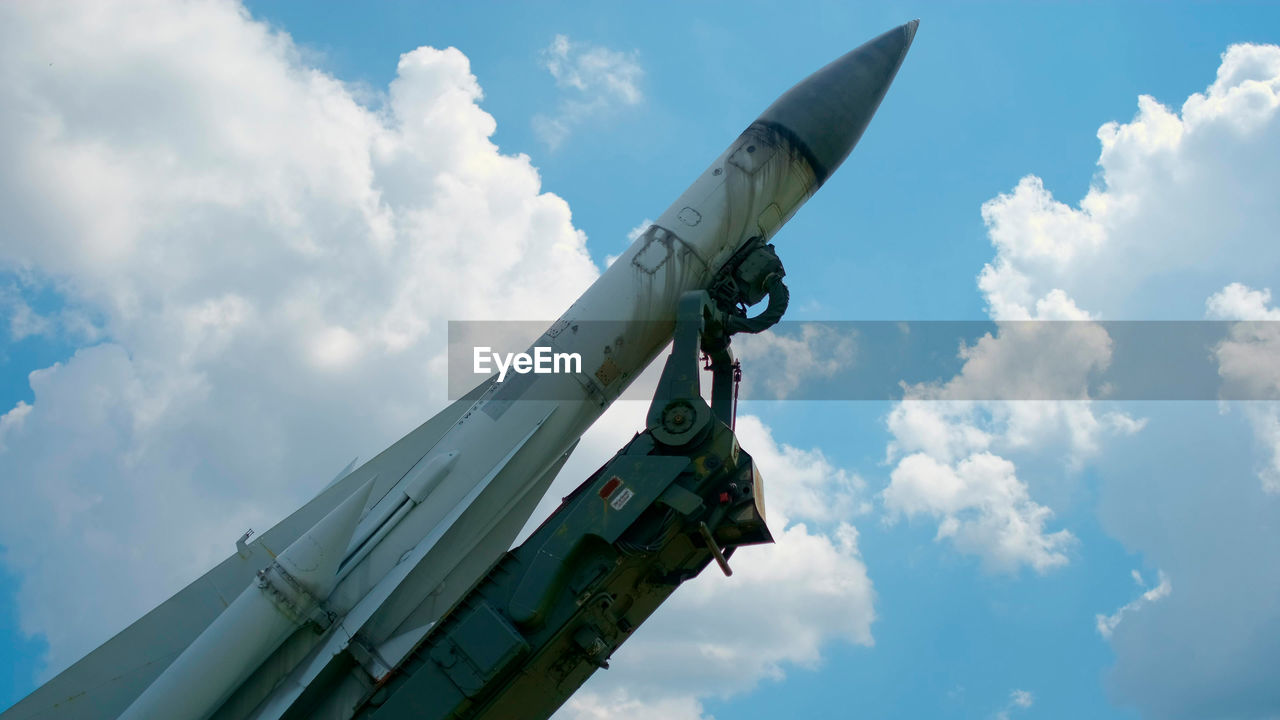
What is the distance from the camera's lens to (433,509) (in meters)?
7.20

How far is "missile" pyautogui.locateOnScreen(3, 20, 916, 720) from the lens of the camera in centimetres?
657

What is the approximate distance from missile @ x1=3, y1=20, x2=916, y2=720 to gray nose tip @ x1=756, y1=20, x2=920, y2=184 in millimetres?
26

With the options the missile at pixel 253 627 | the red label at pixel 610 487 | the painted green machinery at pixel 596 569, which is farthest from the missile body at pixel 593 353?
the red label at pixel 610 487

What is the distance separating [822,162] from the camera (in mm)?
9047

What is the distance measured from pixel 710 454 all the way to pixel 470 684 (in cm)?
236

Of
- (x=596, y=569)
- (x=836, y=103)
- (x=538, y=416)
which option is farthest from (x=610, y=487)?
(x=836, y=103)

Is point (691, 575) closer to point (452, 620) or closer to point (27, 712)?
Result: point (452, 620)

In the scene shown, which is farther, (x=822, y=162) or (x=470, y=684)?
(x=822, y=162)

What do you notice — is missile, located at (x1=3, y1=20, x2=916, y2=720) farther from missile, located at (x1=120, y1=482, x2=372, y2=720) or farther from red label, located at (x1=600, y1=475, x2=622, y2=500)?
red label, located at (x1=600, y1=475, x2=622, y2=500)

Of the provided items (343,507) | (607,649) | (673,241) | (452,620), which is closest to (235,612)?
(343,507)

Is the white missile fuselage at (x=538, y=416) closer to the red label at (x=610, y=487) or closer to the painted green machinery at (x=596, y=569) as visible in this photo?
the painted green machinery at (x=596, y=569)

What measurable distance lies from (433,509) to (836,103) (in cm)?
562

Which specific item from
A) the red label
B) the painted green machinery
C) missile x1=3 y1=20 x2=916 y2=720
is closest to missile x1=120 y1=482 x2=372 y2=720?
missile x1=3 y1=20 x2=916 y2=720

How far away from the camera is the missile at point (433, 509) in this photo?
657 cm
